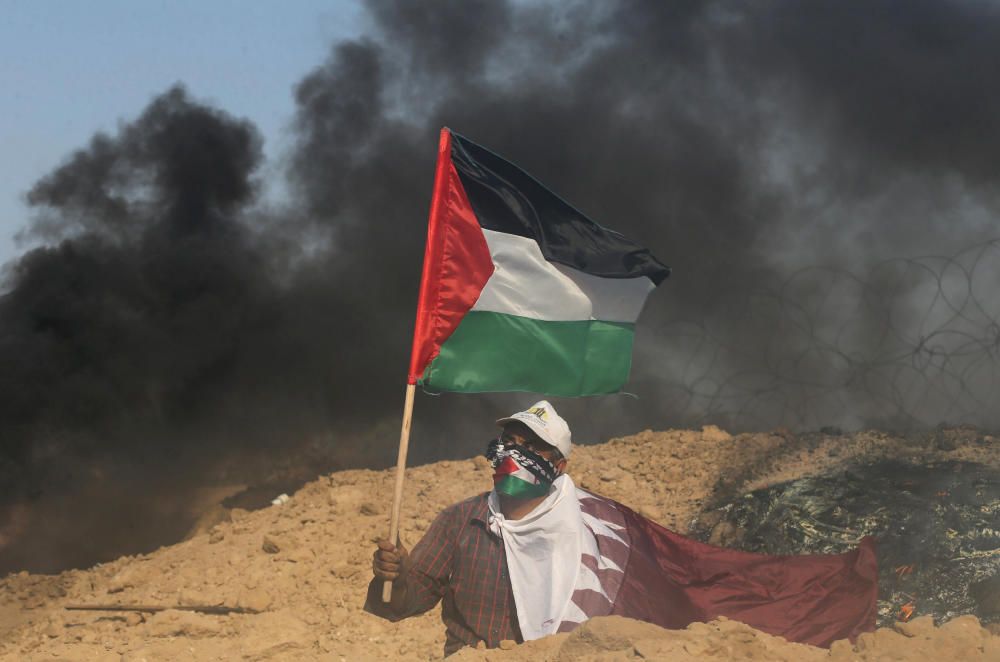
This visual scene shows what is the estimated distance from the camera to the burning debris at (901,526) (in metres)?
6.96

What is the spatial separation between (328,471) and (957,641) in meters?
8.18

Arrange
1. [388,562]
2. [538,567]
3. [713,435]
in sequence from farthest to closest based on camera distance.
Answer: [713,435]
[538,567]
[388,562]

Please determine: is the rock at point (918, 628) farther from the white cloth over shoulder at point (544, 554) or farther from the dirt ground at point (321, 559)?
the white cloth over shoulder at point (544, 554)

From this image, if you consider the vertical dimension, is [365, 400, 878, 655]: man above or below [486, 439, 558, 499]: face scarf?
below

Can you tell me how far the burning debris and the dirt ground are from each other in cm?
51

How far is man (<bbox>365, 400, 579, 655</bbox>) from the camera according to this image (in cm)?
501

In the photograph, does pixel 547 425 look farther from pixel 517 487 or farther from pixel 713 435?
pixel 713 435

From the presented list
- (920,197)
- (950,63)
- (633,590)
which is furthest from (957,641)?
(950,63)

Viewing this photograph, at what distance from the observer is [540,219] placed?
20.3 feet

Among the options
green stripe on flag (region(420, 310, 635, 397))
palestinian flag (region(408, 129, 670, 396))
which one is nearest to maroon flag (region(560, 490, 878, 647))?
green stripe on flag (region(420, 310, 635, 397))

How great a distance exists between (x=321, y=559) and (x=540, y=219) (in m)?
3.52

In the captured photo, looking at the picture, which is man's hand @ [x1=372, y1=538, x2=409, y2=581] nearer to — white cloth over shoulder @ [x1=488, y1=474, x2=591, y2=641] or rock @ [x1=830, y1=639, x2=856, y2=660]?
white cloth over shoulder @ [x1=488, y1=474, x2=591, y2=641]

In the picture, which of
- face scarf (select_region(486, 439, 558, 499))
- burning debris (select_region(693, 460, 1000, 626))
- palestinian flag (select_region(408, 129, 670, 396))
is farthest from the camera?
burning debris (select_region(693, 460, 1000, 626))

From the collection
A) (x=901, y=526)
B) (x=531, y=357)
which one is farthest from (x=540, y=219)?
(x=901, y=526)
